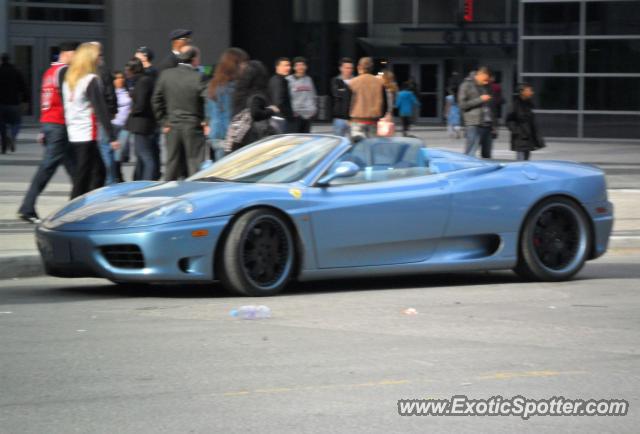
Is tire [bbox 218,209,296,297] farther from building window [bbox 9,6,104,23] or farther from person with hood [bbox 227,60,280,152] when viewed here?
building window [bbox 9,6,104,23]

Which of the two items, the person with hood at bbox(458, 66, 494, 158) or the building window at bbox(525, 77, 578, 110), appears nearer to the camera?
the person with hood at bbox(458, 66, 494, 158)

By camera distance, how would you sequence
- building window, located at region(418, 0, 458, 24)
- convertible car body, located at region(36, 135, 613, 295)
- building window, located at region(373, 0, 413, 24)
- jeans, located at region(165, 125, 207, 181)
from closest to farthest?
convertible car body, located at region(36, 135, 613, 295)
jeans, located at region(165, 125, 207, 181)
building window, located at region(418, 0, 458, 24)
building window, located at region(373, 0, 413, 24)

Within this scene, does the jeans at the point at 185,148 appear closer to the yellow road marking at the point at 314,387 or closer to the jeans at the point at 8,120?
the yellow road marking at the point at 314,387

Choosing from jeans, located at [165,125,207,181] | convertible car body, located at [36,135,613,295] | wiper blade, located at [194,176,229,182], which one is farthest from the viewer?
jeans, located at [165,125,207,181]

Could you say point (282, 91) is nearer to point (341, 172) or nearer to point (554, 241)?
point (554, 241)

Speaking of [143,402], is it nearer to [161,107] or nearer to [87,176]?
[87,176]

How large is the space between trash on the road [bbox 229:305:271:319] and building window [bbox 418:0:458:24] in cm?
3979

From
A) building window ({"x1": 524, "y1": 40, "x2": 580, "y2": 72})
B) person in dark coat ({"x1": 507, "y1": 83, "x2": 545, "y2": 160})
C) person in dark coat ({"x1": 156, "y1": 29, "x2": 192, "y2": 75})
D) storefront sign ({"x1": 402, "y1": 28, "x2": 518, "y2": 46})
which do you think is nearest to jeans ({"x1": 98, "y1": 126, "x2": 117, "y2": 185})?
person in dark coat ({"x1": 156, "y1": 29, "x2": 192, "y2": 75})

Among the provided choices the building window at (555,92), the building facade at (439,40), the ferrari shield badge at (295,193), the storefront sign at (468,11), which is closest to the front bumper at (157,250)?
the ferrari shield badge at (295,193)

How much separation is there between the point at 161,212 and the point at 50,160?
165 inches

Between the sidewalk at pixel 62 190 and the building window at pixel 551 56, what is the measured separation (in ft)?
7.13

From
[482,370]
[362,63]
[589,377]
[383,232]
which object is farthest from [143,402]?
[362,63]

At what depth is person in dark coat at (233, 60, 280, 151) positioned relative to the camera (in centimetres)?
1270

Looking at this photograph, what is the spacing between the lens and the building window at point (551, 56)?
108 ft
